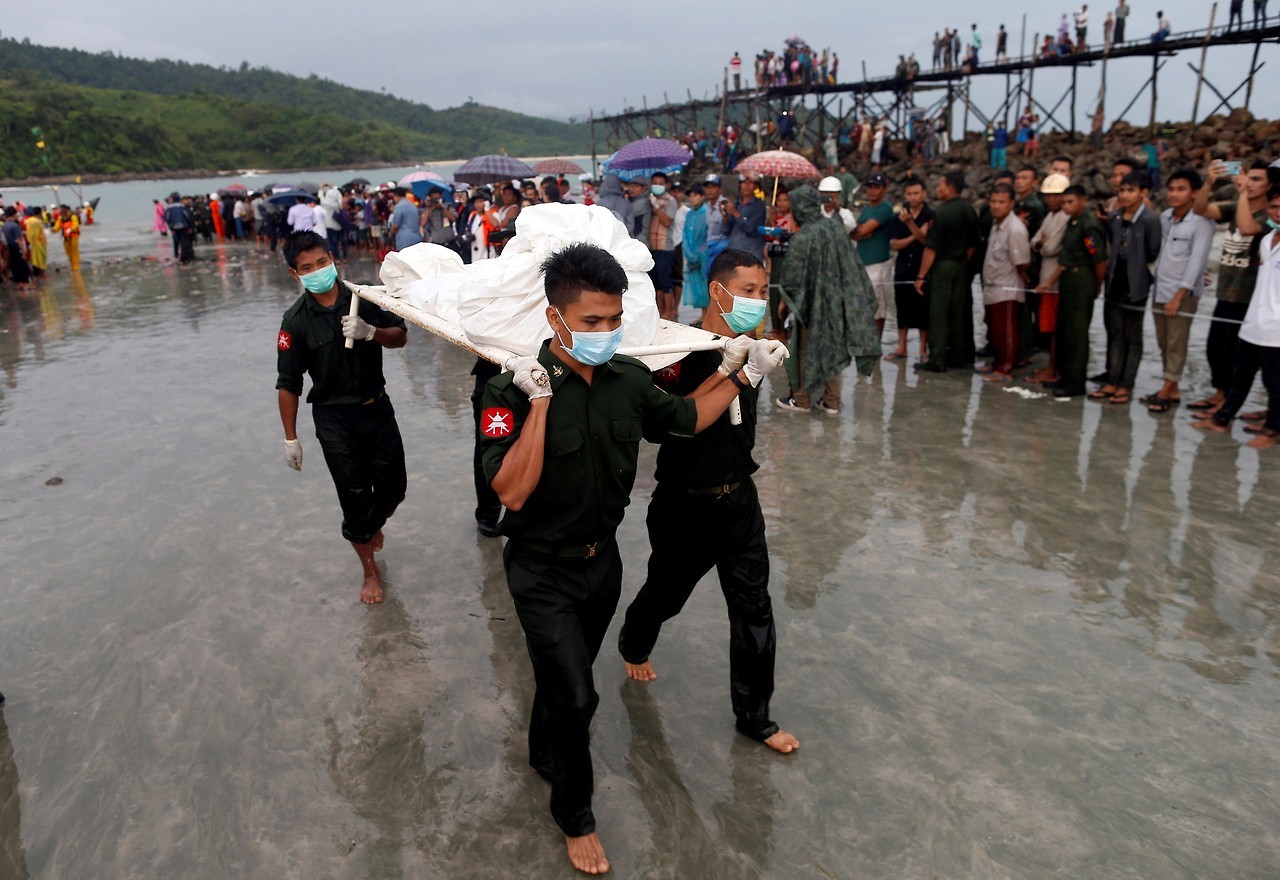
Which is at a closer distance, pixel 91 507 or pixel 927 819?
pixel 927 819

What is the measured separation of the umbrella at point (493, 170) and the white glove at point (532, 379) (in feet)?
42.0

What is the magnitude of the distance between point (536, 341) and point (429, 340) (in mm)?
6837

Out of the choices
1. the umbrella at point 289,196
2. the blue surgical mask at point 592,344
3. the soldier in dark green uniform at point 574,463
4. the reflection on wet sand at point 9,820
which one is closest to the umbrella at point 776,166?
the soldier in dark green uniform at point 574,463

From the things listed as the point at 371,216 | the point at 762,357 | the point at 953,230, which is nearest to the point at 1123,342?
the point at 953,230

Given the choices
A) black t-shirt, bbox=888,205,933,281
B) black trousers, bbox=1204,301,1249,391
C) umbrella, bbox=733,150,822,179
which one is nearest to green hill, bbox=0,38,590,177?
umbrella, bbox=733,150,822,179

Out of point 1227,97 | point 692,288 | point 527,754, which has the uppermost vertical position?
point 1227,97

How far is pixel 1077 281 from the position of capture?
6.84 meters

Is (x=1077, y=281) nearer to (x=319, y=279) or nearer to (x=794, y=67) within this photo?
(x=319, y=279)

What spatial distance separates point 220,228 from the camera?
2655 centimetres

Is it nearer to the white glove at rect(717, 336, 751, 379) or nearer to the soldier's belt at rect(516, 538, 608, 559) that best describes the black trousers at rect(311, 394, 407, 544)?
the soldier's belt at rect(516, 538, 608, 559)

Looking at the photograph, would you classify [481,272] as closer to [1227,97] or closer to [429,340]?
[429,340]

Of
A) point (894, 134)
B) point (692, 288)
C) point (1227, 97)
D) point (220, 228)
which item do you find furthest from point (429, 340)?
point (894, 134)

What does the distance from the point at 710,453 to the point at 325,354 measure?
2.06 meters

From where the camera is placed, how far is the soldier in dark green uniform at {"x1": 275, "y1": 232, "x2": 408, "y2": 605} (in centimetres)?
389
